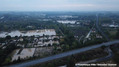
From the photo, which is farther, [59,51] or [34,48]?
[34,48]

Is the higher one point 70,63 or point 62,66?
point 70,63

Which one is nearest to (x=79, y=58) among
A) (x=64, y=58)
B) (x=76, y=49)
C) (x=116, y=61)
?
(x=64, y=58)

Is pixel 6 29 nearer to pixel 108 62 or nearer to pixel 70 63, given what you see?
pixel 70 63

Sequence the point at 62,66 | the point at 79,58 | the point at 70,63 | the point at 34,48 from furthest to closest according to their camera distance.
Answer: the point at 34,48, the point at 79,58, the point at 62,66, the point at 70,63

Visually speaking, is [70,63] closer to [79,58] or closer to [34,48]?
[79,58]

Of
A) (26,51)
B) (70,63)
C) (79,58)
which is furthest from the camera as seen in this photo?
(26,51)

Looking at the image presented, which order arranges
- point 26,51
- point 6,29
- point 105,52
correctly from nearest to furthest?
point 105,52
point 26,51
point 6,29

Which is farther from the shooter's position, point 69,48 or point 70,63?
point 69,48

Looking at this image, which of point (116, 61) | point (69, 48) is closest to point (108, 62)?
point (116, 61)

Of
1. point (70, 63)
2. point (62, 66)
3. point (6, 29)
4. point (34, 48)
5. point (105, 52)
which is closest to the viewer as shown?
point (70, 63)
